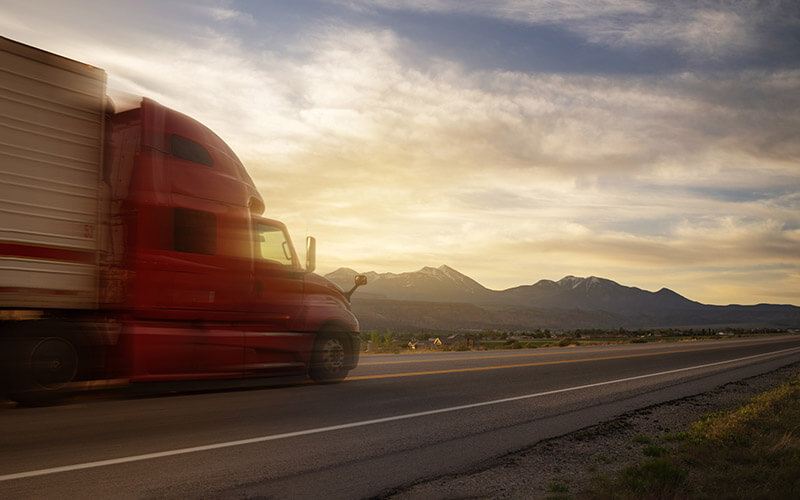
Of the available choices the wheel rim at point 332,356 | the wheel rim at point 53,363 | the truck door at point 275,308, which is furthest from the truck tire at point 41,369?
the wheel rim at point 332,356

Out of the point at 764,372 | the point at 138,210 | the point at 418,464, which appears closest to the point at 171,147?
the point at 138,210

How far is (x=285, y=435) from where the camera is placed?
6.77m

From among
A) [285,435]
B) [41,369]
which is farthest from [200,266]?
[285,435]

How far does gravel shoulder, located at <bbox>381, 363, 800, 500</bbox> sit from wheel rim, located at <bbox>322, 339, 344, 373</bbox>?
4.78 m

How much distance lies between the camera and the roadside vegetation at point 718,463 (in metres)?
5.23

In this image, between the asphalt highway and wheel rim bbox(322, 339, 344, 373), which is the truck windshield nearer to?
wheel rim bbox(322, 339, 344, 373)

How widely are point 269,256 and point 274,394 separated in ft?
7.66

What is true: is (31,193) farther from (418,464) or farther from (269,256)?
(418,464)

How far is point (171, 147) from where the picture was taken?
9.21m

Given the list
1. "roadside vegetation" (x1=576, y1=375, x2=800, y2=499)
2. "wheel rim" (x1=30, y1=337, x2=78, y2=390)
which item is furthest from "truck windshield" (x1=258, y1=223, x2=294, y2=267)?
"roadside vegetation" (x1=576, y1=375, x2=800, y2=499)

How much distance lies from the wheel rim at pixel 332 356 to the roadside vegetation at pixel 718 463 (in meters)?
5.49

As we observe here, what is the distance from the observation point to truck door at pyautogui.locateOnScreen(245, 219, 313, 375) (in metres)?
9.77

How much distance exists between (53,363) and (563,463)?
21.1 feet

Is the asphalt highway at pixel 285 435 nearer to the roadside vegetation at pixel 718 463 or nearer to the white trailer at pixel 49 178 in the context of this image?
the roadside vegetation at pixel 718 463
